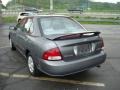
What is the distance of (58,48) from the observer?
4.96m

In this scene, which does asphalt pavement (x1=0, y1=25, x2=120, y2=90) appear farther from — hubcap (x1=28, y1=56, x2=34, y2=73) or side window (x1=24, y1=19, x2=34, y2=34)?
side window (x1=24, y1=19, x2=34, y2=34)

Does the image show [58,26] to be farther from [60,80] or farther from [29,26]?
[60,80]

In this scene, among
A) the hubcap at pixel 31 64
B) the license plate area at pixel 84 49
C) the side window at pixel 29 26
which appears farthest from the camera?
the side window at pixel 29 26

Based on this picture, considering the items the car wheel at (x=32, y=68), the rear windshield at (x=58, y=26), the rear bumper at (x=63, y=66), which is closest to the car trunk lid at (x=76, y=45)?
the rear bumper at (x=63, y=66)

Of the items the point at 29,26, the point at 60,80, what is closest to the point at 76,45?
the point at 60,80

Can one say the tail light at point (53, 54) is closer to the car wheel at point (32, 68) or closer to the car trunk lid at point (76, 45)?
the car trunk lid at point (76, 45)

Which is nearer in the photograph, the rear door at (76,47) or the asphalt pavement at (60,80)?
the rear door at (76,47)

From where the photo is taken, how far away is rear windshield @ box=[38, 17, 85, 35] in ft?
19.5

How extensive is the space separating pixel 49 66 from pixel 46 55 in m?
0.26

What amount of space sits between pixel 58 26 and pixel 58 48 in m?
1.41

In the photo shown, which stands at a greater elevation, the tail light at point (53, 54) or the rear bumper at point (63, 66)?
the tail light at point (53, 54)

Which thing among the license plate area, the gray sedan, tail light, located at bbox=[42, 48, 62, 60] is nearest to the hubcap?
→ the gray sedan

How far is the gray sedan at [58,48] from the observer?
498 centimetres

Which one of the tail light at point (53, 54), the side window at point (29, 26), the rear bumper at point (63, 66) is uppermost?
the side window at point (29, 26)
